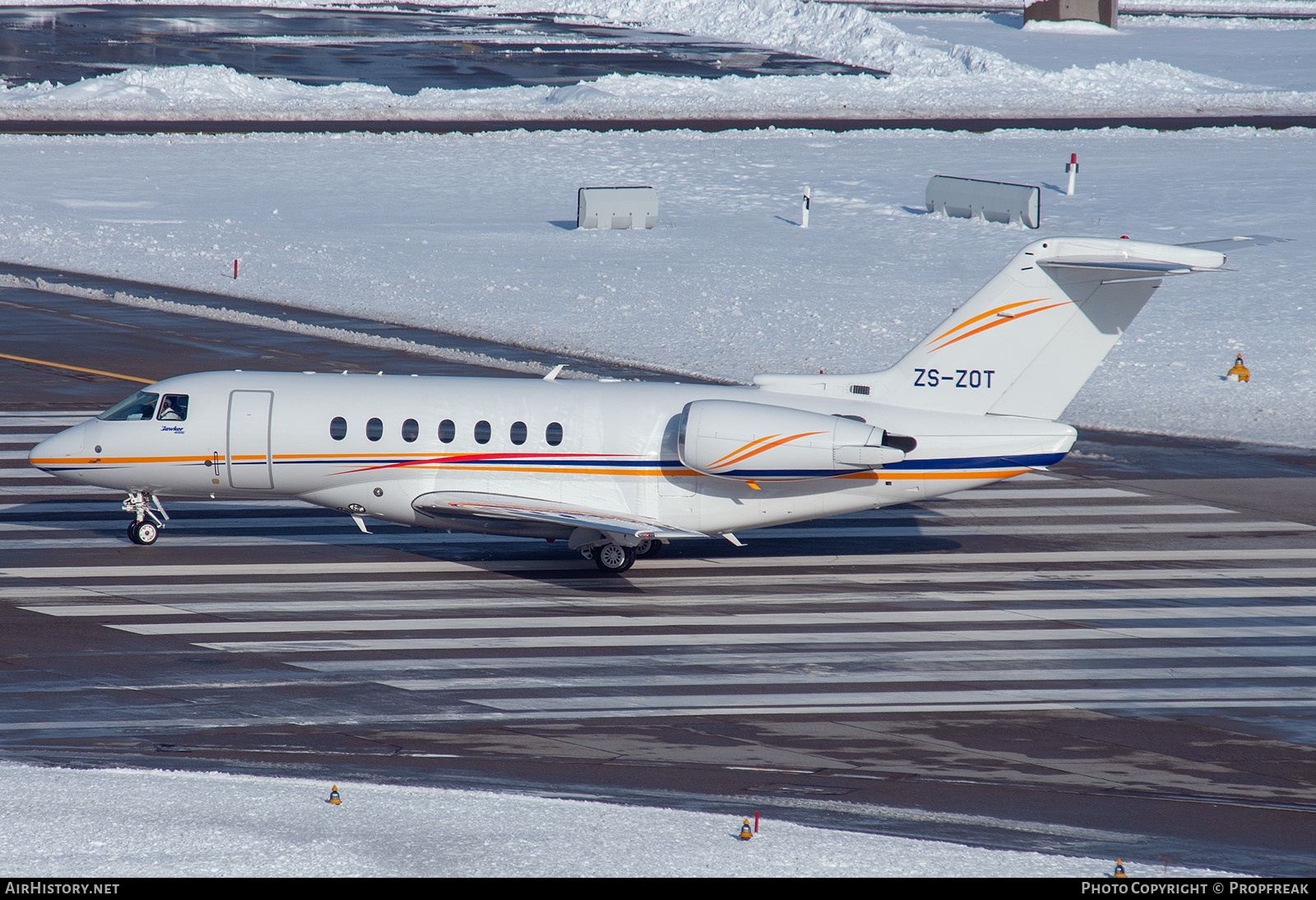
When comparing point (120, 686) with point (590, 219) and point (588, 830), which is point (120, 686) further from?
point (590, 219)

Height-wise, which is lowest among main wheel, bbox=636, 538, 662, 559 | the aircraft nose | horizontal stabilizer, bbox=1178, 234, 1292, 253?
main wheel, bbox=636, 538, 662, 559

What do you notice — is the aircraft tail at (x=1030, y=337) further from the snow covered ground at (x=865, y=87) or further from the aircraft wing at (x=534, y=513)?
the snow covered ground at (x=865, y=87)

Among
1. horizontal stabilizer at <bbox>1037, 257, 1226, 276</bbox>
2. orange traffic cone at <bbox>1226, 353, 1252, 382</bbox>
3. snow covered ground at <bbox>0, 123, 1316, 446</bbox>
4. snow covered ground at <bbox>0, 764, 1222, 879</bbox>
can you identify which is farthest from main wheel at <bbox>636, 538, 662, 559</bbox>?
orange traffic cone at <bbox>1226, 353, 1252, 382</bbox>

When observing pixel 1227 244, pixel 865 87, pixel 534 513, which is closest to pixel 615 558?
pixel 534 513

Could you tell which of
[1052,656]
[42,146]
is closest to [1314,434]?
[1052,656]

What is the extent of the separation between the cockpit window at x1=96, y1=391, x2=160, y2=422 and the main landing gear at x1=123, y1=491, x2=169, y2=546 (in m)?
1.24

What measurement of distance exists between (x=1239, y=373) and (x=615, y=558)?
739 inches

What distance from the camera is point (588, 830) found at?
12.7 m

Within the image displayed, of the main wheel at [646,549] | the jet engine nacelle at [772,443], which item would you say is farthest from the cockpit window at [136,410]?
the jet engine nacelle at [772,443]

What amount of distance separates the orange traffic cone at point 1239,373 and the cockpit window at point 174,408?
2384 centimetres

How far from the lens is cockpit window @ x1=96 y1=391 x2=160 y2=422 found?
2302 centimetres

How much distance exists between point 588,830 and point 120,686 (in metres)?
7.66

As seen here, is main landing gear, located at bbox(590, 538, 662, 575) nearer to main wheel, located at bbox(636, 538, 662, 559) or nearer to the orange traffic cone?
main wheel, located at bbox(636, 538, 662, 559)

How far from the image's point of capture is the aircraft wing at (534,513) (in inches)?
851
